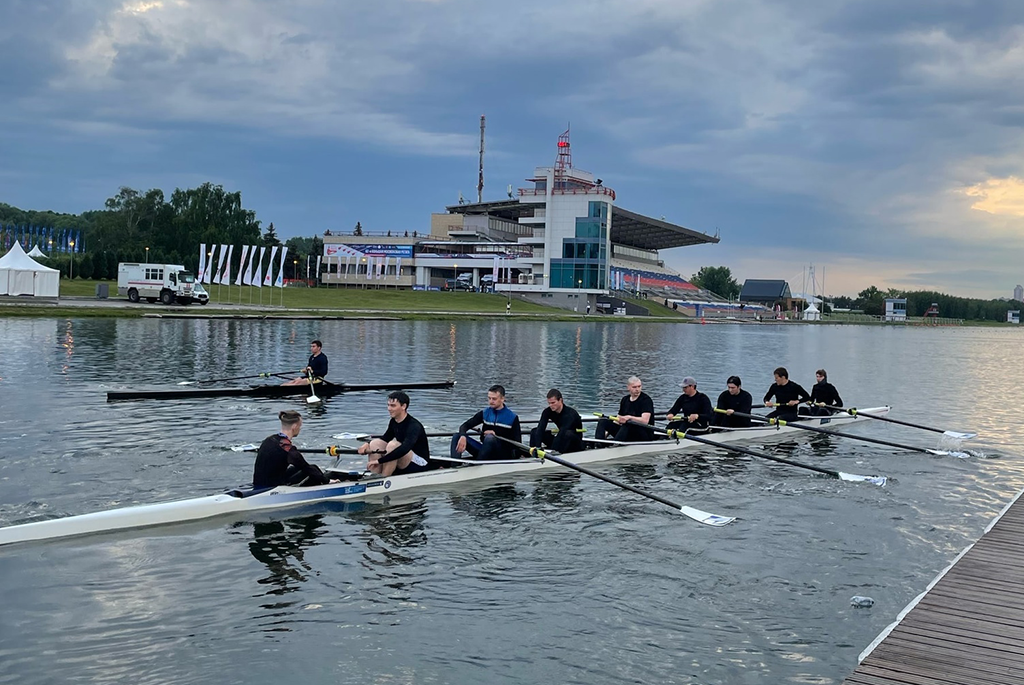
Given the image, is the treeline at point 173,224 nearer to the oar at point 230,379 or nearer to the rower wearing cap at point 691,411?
the oar at point 230,379

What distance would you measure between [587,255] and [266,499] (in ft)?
375

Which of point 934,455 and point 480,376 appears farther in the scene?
point 480,376

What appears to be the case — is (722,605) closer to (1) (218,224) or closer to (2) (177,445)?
(2) (177,445)

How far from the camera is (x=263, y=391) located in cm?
2831

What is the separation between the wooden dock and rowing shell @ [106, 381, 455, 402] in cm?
2152

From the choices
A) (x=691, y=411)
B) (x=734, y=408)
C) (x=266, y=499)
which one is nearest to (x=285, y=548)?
(x=266, y=499)

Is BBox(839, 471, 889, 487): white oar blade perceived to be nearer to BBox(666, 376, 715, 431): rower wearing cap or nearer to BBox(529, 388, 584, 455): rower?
BBox(666, 376, 715, 431): rower wearing cap

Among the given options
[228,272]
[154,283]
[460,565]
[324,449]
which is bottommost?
[460,565]

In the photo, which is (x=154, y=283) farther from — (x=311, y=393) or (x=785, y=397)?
(x=785, y=397)

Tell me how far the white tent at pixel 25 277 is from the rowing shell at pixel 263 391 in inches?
1865

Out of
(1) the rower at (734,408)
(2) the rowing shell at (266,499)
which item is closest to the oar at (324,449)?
(2) the rowing shell at (266,499)

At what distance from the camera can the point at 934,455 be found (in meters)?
22.6

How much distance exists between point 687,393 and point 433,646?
13.8 m


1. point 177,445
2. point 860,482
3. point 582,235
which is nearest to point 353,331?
point 177,445
